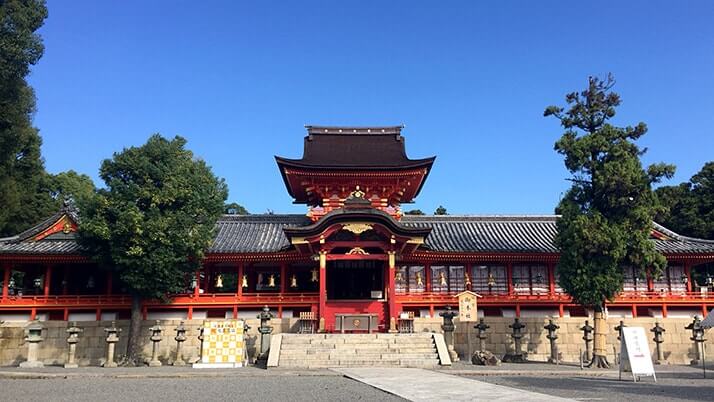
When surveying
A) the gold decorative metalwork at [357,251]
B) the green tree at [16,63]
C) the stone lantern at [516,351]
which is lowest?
the stone lantern at [516,351]

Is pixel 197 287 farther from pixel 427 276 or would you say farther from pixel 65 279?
pixel 427 276

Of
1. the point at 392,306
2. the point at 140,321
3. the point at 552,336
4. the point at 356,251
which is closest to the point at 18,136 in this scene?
the point at 140,321

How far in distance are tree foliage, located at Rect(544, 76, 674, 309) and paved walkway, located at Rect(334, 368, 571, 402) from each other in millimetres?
8616

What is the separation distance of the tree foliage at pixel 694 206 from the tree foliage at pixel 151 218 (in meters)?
33.8

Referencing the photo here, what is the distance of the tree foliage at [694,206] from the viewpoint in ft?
131

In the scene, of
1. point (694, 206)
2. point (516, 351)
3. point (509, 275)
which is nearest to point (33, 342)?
point (516, 351)

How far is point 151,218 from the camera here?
2252 centimetres

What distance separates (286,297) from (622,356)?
601 inches

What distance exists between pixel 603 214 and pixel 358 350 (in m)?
11.6

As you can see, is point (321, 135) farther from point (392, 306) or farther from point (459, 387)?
point (459, 387)

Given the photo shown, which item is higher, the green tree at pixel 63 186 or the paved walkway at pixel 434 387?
the green tree at pixel 63 186

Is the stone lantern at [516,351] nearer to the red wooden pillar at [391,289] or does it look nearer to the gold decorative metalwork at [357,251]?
the red wooden pillar at [391,289]

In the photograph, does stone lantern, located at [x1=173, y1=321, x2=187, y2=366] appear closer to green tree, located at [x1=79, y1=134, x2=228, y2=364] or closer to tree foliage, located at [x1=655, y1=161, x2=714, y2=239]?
green tree, located at [x1=79, y1=134, x2=228, y2=364]

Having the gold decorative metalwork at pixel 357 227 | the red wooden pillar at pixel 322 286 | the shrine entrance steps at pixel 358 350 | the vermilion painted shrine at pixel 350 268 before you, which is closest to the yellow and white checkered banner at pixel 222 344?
the shrine entrance steps at pixel 358 350
